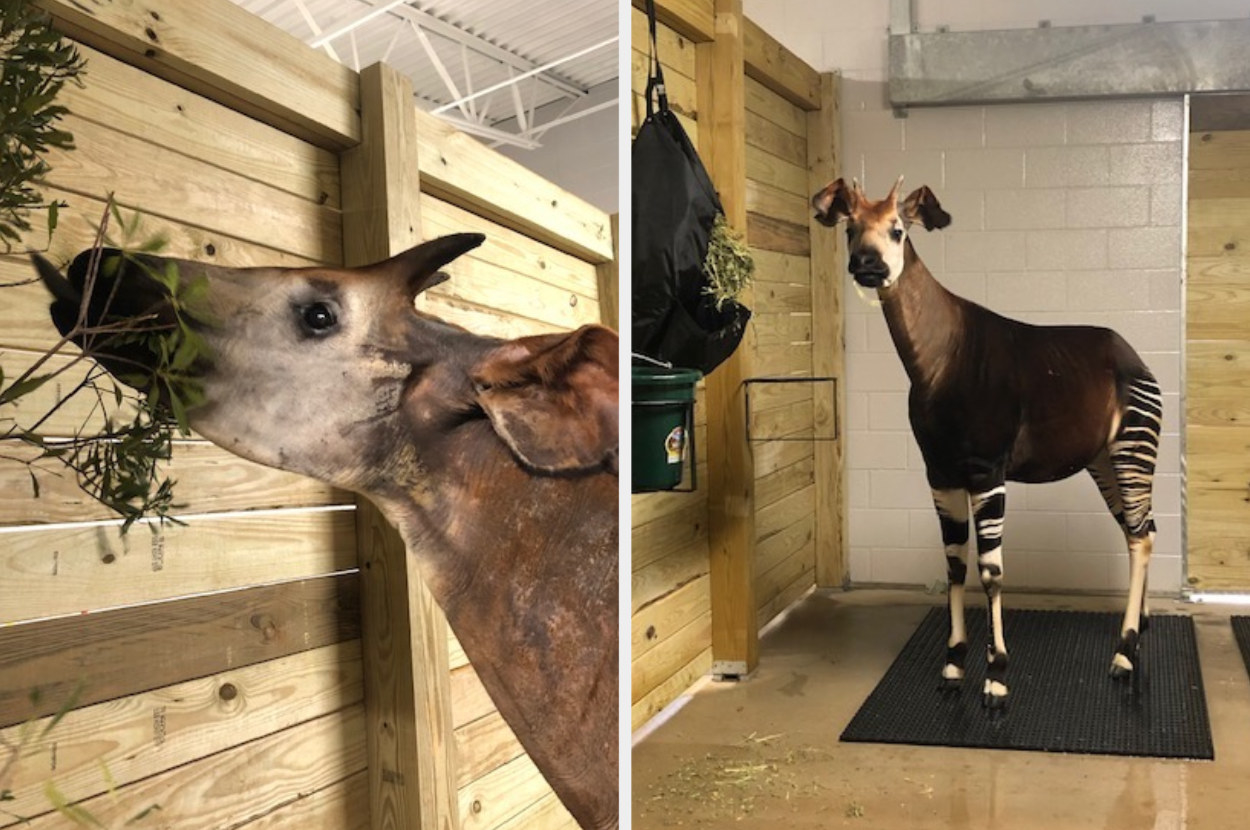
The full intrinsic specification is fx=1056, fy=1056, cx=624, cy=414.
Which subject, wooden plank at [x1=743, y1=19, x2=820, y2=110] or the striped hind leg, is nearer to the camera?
the striped hind leg

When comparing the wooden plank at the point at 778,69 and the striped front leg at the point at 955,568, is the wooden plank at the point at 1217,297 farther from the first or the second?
the wooden plank at the point at 778,69

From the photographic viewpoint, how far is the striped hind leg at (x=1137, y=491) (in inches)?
58.9

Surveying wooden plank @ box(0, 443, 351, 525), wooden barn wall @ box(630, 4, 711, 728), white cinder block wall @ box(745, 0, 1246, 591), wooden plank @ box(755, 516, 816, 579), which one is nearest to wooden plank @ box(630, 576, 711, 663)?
wooden barn wall @ box(630, 4, 711, 728)

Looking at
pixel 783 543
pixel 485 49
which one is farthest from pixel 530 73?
pixel 783 543

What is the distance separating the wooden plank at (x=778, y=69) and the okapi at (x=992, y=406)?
155 millimetres

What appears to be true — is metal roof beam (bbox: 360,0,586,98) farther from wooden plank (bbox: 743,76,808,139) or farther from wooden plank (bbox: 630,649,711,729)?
wooden plank (bbox: 630,649,711,729)

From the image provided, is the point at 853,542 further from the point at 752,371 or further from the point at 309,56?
the point at 309,56

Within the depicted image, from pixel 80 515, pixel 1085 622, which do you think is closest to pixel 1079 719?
pixel 1085 622

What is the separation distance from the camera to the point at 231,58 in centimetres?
73

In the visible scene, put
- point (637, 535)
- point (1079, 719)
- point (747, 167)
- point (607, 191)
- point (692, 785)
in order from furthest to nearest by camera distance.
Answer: point (637, 535)
point (747, 167)
point (692, 785)
point (1079, 719)
point (607, 191)

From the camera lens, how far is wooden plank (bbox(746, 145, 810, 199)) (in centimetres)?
164

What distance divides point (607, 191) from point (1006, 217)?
2.21 ft

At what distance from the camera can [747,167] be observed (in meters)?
1.71

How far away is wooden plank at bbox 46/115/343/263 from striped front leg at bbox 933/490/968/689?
3.60 feet
